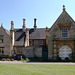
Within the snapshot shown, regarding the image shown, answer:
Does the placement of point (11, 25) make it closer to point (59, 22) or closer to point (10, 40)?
point (10, 40)

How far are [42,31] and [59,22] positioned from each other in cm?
1603

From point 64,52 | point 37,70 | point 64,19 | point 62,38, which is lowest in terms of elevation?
point 37,70

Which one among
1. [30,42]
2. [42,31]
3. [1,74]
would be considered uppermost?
[42,31]

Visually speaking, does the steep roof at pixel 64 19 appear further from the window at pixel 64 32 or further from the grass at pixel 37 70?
the grass at pixel 37 70

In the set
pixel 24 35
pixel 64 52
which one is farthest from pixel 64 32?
pixel 24 35

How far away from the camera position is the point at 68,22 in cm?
2897

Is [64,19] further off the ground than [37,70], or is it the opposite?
[64,19]

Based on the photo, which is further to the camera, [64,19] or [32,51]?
[32,51]

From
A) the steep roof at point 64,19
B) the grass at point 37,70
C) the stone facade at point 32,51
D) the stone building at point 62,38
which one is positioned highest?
the steep roof at point 64,19

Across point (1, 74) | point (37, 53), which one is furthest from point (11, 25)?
point (1, 74)

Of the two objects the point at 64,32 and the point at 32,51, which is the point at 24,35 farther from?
the point at 64,32

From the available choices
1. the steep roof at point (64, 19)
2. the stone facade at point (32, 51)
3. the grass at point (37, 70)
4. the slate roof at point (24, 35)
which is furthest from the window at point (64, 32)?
the grass at point (37, 70)

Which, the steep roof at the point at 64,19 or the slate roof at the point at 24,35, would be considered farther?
the slate roof at the point at 24,35

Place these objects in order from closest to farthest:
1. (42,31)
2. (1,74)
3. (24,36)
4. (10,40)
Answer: (1,74) → (10,40) → (24,36) → (42,31)
